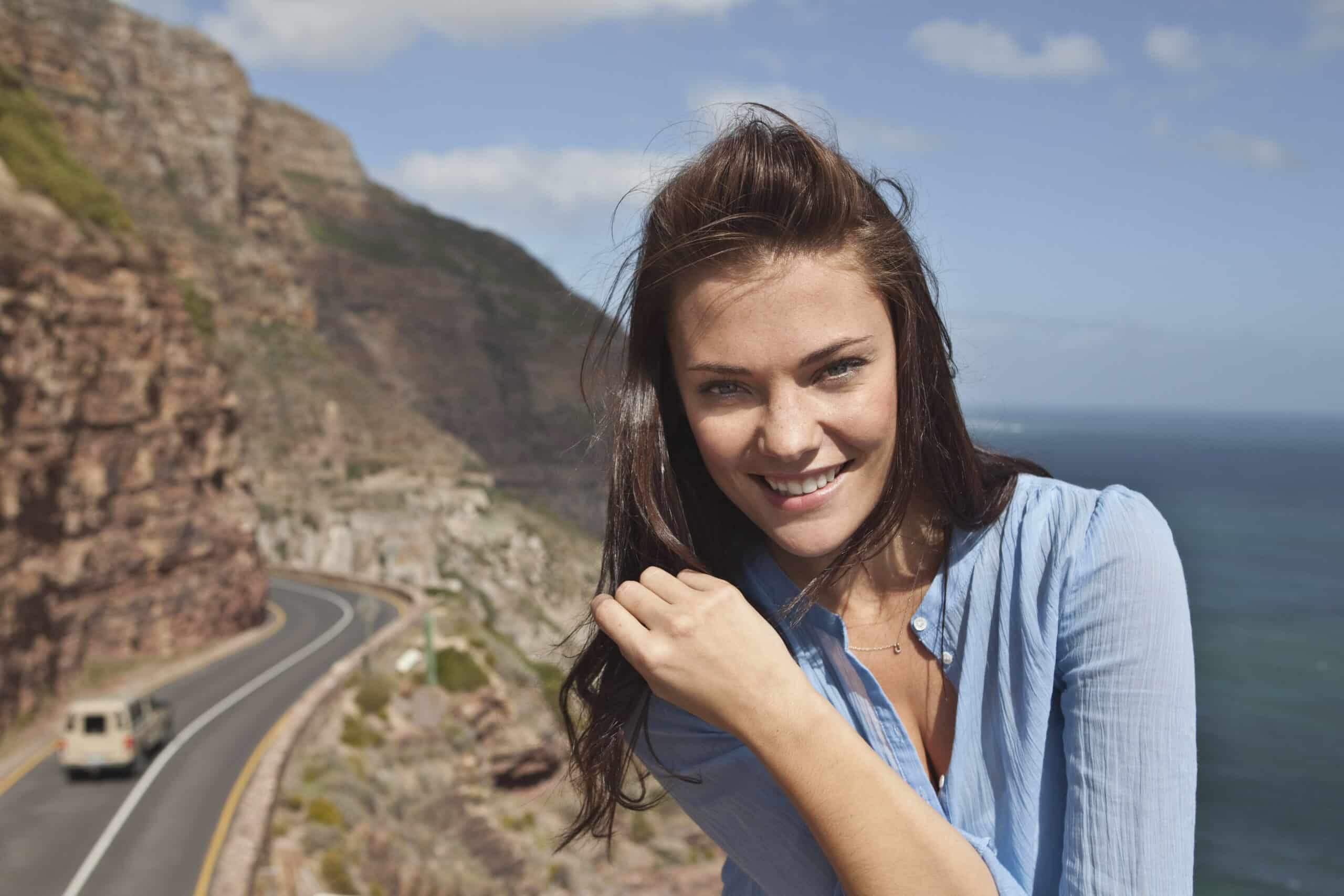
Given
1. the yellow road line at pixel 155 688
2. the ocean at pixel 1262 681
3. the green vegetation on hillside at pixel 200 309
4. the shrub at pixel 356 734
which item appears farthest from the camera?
the ocean at pixel 1262 681

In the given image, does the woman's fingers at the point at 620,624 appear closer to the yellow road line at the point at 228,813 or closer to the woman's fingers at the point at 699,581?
the woman's fingers at the point at 699,581

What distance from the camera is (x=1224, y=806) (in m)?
42.7

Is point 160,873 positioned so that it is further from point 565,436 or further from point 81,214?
point 565,436

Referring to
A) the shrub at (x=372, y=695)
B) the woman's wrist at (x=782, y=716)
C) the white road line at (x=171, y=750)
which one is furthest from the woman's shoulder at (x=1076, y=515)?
the shrub at (x=372, y=695)

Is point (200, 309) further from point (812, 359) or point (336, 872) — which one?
point (812, 359)

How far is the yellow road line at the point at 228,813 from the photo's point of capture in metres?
14.0

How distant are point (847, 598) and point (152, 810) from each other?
1738 cm

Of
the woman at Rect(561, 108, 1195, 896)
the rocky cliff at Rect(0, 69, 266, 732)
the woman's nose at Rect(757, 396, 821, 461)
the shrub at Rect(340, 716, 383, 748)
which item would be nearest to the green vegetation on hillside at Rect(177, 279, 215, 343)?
the rocky cliff at Rect(0, 69, 266, 732)

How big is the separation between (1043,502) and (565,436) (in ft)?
347

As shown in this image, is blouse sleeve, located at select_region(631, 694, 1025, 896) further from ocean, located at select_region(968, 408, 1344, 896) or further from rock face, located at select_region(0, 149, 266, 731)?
rock face, located at select_region(0, 149, 266, 731)

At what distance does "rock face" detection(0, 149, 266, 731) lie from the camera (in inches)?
814

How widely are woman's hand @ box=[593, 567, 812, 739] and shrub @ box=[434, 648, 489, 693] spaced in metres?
28.9

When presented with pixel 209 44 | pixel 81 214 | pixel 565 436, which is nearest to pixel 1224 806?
pixel 81 214

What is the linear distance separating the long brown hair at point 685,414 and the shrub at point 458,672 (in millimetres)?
28563
